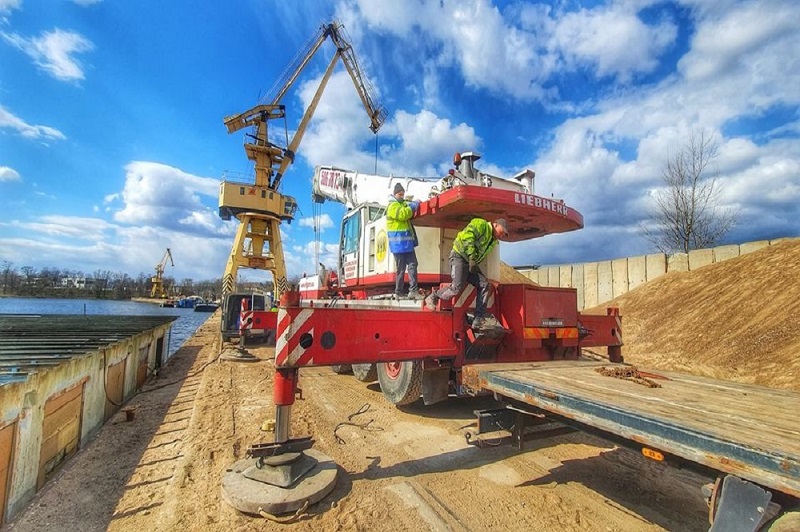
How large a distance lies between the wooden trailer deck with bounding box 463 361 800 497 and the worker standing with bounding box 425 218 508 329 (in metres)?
0.98

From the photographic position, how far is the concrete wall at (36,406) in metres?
3.47

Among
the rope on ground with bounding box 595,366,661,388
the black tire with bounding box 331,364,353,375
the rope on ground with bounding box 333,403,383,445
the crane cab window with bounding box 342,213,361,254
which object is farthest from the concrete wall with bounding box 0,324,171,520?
the rope on ground with bounding box 595,366,661,388

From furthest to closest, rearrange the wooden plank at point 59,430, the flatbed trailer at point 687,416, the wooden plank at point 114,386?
the wooden plank at point 114,386, the wooden plank at point 59,430, the flatbed trailer at point 687,416

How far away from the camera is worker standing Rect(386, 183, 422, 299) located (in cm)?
582

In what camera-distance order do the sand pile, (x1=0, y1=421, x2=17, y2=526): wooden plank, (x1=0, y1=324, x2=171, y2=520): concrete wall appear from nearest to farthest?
(x1=0, y1=421, x2=17, y2=526): wooden plank → (x1=0, y1=324, x2=171, y2=520): concrete wall → the sand pile

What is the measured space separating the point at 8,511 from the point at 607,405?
4.80 meters

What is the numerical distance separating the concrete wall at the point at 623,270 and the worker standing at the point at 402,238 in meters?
13.3

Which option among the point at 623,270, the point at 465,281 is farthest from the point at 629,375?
the point at 623,270

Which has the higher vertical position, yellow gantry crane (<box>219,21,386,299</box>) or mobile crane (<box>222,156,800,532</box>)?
yellow gantry crane (<box>219,21,386,299</box>)

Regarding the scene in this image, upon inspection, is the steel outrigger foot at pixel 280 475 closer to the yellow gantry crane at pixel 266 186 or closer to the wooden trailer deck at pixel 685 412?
the wooden trailer deck at pixel 685 412

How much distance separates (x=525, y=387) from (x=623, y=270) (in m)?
17.8

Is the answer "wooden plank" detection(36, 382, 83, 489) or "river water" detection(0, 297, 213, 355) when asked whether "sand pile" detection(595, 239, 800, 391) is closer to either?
"wooden plank" detection(36, 382, 83, 489)

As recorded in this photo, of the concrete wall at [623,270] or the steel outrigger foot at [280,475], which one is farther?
the concrete wall at [623,270]

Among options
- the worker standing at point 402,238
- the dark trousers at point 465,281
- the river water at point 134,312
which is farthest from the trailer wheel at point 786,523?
the river water at point 134,312
